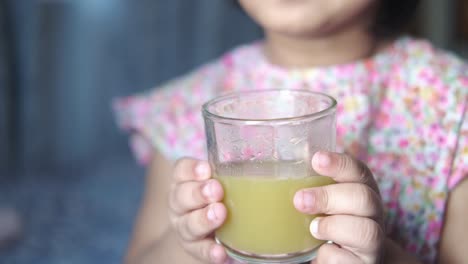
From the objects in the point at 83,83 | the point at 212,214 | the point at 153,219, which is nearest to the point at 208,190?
the point at 212,214

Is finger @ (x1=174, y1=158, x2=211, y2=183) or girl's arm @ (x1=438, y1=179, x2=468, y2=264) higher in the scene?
finger @ (x1=174, y1=158, x2=211, y2=183)

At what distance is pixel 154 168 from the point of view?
1268 millimetres

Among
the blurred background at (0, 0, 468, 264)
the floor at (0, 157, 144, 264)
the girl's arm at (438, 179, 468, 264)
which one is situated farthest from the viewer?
the blurred background at (0, 0, 468, 264)

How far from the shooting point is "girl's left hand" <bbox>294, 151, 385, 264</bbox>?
0.70 m

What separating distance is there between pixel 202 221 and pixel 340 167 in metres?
0.19

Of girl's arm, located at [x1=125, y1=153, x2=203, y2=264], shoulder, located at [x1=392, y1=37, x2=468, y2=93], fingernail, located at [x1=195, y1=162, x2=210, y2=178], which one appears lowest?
girl's arm, located at [x1=125, y1=153, x2=203, y2=264]

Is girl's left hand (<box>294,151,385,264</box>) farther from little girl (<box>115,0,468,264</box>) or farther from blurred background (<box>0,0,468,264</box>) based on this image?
blurred background (<box>0,0,468,264</box>)

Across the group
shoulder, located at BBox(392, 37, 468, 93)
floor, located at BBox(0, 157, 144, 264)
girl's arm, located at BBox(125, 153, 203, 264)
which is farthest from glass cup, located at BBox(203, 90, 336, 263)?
floor, located at BBox(0, 157, 144, 264)

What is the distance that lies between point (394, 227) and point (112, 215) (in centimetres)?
88

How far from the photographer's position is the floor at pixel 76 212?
58.6 inches

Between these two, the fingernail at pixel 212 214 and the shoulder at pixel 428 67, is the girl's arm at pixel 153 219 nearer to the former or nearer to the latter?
the fingernail at pixel 212 214

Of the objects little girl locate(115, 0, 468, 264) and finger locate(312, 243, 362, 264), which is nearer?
finger locate(312, 243, 362, 264)

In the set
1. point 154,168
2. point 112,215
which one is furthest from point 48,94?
point 154,168

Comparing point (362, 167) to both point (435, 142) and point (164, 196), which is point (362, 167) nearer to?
point (435, 142)
